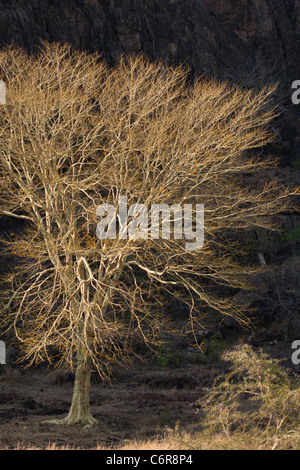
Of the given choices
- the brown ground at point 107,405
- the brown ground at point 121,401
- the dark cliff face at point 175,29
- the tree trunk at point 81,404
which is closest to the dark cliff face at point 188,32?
the dark cliff face at point 175,29

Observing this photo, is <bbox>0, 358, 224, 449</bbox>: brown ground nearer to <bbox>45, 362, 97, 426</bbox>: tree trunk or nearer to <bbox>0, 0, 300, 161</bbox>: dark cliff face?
<bbox>45, 362, 97, 426</bbox>: tree trunk

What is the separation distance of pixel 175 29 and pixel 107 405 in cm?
2644

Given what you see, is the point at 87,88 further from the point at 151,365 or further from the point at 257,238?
the point at 257,238

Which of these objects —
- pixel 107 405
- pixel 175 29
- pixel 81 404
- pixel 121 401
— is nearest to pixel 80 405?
pixel 81 404

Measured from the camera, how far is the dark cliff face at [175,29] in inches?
1116

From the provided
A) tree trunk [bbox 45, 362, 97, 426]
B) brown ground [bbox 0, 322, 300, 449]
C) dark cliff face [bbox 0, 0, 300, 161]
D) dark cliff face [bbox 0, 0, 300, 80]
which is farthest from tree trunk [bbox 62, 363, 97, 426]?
dark cliff face [bbox 0, 0, 300, 80]

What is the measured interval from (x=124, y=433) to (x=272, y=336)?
1220 cm

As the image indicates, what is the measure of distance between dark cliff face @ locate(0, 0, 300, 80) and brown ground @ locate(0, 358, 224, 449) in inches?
720

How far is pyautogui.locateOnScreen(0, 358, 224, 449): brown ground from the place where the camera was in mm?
10844

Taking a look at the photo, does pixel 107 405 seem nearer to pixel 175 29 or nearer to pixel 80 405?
pixel 80 405

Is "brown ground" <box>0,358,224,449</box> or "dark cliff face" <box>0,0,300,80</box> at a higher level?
"dark cliff face" <box>0,0,300,80</box>

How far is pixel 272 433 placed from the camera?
8.05 m

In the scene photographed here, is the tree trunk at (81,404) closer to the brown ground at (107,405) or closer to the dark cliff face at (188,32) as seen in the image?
the brown ground at (107,405)

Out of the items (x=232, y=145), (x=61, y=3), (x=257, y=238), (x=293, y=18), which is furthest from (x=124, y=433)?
(x=293, y=18)
